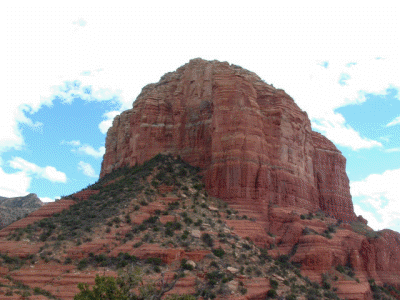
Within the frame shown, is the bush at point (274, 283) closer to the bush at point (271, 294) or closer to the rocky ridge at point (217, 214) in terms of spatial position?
the rocky ridge at point (217, 214)

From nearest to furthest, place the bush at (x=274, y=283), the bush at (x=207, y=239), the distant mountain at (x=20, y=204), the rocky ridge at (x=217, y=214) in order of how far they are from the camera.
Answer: the rocky ridge at (x=217, y=214), the bush at (x=274, y=283), the bush at (x=207, y=239), the distant mountain at (x=20, y=204)

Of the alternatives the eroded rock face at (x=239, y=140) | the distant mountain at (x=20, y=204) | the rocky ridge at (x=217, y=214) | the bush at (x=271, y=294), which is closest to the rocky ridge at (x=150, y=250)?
the rocky ridge at (x=217, y=214)

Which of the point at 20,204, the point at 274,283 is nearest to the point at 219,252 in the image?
the point at 274,283

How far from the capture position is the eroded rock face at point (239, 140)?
4675 cm


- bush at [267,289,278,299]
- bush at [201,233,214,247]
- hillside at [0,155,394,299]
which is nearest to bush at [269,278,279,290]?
hillside at [0,155,394,299]

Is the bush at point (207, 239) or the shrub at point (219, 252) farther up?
the bush at point (207, 239)

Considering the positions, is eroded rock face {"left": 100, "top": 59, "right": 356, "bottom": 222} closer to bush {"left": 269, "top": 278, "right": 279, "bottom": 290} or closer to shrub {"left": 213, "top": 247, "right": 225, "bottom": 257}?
shrub {"left": 213, "top": 247, "right": 225, "bottom": 257}

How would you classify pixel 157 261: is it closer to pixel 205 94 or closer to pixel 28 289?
pixel 28 289

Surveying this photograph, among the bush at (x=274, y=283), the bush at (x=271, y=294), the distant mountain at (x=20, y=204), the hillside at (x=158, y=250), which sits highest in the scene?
the distant mountain at (x=20, y=204)

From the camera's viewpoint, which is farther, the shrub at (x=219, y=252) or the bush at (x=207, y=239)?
the bush at (x=207, y=239)

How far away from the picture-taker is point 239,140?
154 ft

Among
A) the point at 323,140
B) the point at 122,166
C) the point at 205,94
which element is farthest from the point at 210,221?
the point at 323,140

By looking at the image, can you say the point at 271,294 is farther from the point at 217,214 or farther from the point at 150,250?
the point at 217,214

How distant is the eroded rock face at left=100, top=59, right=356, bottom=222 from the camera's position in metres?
46.8
